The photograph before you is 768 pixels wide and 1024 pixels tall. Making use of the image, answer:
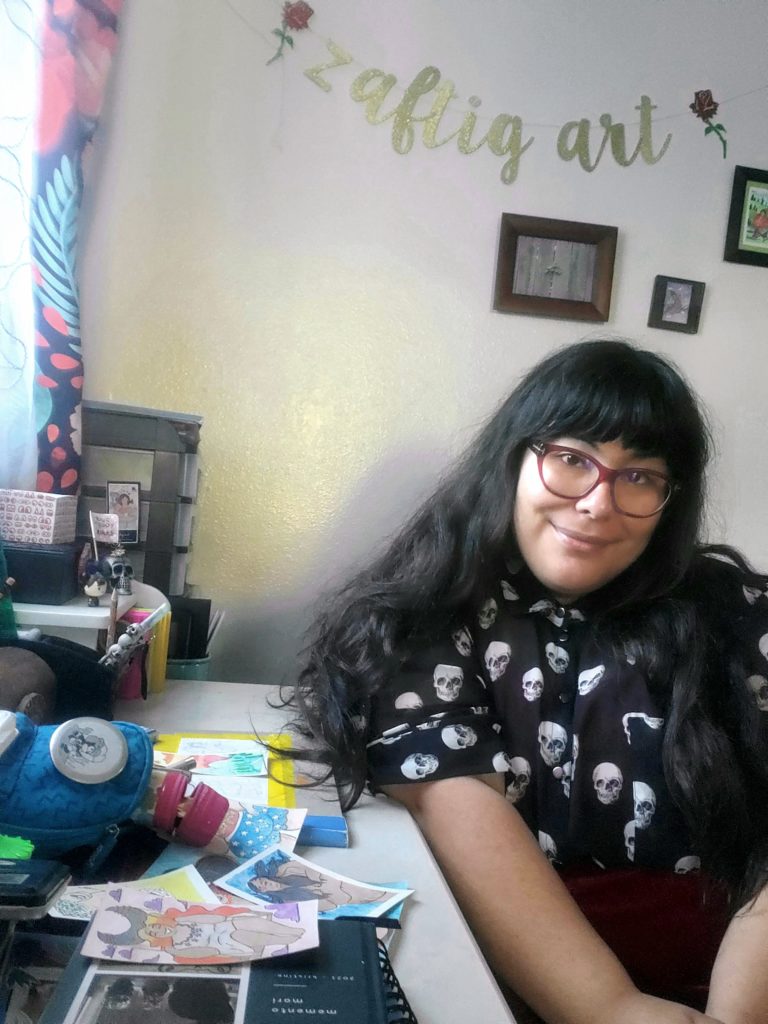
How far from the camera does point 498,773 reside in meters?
0.79

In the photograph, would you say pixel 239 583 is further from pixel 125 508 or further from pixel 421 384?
pixel 421 384

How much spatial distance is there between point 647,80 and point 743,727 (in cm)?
126

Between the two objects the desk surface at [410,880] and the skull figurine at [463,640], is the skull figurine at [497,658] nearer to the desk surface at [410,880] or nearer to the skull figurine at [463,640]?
the skull figurine at [463,640]

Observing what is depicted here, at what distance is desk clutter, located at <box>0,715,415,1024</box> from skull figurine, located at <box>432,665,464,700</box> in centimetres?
19

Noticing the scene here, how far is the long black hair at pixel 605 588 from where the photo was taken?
0.83m

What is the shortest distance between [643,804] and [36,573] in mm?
840

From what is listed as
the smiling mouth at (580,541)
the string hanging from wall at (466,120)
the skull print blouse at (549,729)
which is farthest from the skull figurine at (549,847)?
the string hanging from wall at (466,120)

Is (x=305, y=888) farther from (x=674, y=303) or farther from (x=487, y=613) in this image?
(x=674, y=303)

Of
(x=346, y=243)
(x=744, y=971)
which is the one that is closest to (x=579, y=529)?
(x=744, y=971)

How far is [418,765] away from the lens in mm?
789

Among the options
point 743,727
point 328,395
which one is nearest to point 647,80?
point 328,395

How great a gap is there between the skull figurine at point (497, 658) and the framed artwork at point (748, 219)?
3.46 feet

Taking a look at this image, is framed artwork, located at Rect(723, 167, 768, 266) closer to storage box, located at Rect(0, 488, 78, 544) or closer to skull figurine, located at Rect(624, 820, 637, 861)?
skull figurine, located at Rect(624, 820, 637, 861)

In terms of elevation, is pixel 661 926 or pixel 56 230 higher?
pixel 56 230
